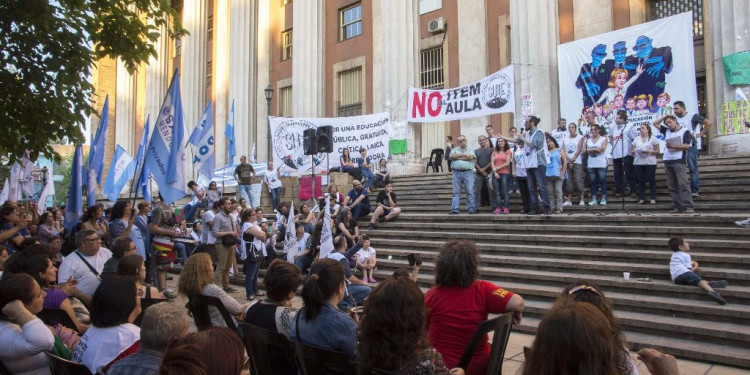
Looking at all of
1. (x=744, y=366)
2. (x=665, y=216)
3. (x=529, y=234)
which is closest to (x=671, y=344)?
(x=744, y=366)

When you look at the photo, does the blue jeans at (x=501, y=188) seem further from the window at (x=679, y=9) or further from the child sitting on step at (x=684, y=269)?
the window at (x=679, y=9)

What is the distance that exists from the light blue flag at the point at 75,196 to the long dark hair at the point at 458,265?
8.16 m

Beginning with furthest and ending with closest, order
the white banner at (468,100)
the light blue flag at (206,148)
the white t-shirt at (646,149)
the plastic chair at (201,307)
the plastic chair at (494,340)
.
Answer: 1. the white banner at (468,100)
2. the light blue flag at (206,148)
3. the white t-shirt at (646,149)
4. the plastic chair at (201,307)
5. the plastic chair at (494,340)

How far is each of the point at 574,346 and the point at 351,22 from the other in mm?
25135

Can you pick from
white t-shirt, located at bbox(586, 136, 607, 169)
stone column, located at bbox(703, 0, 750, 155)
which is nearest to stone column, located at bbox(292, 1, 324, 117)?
white t-shirt, located at bbox(586, 136, 607, 169)

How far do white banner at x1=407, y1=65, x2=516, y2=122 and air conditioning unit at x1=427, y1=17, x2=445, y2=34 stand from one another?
5.56 m

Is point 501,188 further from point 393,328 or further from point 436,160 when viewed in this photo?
point 393,328

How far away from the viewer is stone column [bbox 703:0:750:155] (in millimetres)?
12312

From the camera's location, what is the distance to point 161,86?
34938 mm

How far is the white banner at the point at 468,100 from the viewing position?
50.4 ft

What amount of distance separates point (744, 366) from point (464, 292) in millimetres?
3960

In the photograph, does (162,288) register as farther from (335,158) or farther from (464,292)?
(335,158)

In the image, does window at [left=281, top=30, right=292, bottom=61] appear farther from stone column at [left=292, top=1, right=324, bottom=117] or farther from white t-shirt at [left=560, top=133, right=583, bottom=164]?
white t-shirt at [left=560, top=133, right=583, bottom=164]

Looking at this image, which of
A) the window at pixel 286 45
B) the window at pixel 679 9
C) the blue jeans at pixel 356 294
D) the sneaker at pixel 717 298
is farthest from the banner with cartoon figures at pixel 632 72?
the window at pixel 286 45
